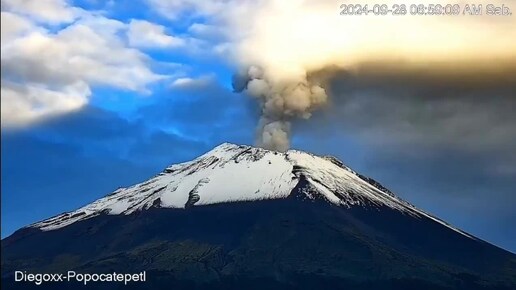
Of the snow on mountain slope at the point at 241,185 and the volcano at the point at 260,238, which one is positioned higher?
the snow on mountain slope at the point at 241,185

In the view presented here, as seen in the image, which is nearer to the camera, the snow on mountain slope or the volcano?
the volcano

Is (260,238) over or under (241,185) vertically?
under

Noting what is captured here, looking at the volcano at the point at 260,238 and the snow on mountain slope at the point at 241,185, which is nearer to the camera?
the volcano at the point at 260,238

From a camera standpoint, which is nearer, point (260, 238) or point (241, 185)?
point (260, 238)

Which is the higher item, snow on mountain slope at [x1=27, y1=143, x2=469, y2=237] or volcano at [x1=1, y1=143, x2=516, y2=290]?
snow on mountain slope at [x1=27, y1=143, x2=469, y2=237]

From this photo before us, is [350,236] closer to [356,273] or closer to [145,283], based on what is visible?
[356,273]
